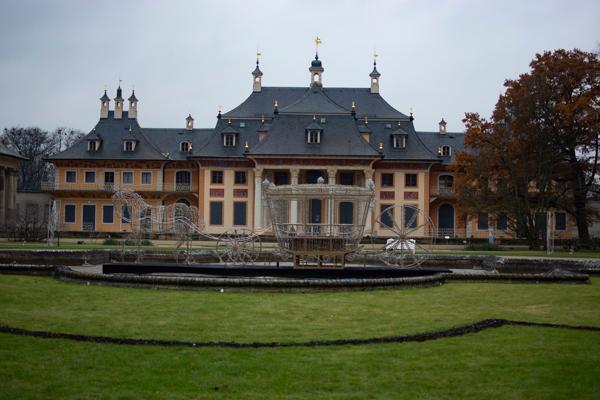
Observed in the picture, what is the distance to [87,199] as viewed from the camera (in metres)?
67.3

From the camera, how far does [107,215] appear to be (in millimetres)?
67125

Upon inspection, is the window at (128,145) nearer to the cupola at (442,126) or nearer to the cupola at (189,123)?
the cupola at (189,123)

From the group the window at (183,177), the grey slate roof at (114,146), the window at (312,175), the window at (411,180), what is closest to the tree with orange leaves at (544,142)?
the window at (411,180)

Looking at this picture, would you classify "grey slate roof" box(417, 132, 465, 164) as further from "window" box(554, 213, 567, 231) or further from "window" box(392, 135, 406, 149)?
"window" box(554, 213, 567, 231)

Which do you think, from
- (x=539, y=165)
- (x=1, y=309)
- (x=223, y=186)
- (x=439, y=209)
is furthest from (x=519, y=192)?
(x=1, y=309)

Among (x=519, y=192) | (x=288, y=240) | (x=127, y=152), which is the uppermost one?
(x=127, y=152)

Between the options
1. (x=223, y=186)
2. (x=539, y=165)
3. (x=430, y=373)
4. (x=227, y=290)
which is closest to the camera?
(x=430, y=373)

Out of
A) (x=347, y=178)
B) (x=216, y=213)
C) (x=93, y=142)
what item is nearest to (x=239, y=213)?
(x=216, y=213)

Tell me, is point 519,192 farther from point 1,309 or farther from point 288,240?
point 1,309

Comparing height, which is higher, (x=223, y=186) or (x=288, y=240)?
(x=223, y=186)

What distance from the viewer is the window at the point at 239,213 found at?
63562mm

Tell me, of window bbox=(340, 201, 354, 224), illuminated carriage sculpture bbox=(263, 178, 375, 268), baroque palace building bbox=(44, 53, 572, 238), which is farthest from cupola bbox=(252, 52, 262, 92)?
illuminated carriage sculpture bbox=(263, 178, 375, 268)

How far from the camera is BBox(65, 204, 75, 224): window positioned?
67062 millimetres

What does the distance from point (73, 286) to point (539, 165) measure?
3473 centimetres
